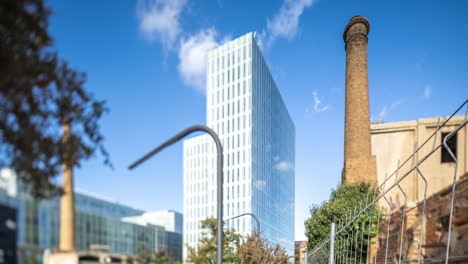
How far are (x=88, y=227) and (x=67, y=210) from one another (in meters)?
0.34

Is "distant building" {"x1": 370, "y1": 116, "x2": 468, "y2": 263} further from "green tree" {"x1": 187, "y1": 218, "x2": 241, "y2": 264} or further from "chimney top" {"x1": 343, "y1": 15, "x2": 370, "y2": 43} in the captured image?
"chimney top" {"x1": 343, "y1": 15, "x2": 370, "y2": 43}

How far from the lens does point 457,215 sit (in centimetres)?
710

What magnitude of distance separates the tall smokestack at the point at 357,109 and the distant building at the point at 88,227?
63.6 feet

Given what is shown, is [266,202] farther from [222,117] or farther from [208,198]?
[208,198]

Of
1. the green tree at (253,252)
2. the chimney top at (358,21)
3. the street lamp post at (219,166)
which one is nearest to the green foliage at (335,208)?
the green tree at (253,252)

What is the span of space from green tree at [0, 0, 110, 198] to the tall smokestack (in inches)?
826

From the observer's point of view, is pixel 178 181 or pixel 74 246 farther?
pixel 178 181

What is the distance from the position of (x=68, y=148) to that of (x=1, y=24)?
1.08m

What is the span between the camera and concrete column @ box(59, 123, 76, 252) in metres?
3.01

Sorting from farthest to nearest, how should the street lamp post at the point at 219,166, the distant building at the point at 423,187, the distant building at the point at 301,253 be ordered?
the distant building at the point at 301,253 < the distant building at the point at 423,187 < the street lamp post at the point at 219,166

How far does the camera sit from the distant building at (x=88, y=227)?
2.76 m

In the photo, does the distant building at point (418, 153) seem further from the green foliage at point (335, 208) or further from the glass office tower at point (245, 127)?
the glass office tower at point (245, 127)

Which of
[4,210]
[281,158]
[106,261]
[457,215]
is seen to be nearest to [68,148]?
[4,210]

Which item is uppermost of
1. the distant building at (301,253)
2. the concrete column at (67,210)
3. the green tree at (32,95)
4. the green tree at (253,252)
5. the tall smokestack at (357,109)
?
the tall smokestack at (357,109)
